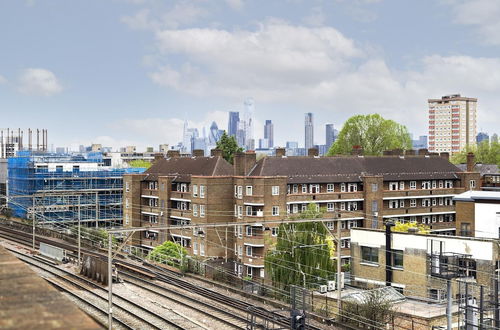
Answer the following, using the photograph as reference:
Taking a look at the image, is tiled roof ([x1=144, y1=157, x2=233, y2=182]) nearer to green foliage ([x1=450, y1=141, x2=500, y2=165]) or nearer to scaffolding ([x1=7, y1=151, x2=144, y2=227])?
scaffolding ([x1=7, y1=151, x2=144, y2=227])

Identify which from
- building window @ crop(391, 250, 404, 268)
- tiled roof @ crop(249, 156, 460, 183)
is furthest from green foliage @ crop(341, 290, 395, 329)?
tiled roof @ crop(249, 156, 460, 183)

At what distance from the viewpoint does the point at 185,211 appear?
69125 millimetres

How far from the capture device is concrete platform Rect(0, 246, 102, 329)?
4867 millimetres

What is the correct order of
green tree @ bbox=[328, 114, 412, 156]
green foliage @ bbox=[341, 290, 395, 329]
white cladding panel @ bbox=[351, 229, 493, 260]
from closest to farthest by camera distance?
green foliage @ bbox=[341, 290, 395, 329] → white cladding panel @ bbox=[351, 229, 493, 260] → green tree @ bbox=[328, 114, 412, 156]

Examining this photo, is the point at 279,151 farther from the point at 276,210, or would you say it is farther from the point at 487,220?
the point at 487,220

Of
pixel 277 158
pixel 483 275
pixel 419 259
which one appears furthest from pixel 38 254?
pixel 483 275

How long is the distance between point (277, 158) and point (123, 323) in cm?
3777

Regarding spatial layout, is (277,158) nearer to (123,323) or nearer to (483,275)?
(483,275)

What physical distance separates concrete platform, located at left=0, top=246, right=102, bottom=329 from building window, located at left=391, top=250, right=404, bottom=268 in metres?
37.0

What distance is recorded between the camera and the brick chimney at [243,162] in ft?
216

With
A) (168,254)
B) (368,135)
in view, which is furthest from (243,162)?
(368,135)

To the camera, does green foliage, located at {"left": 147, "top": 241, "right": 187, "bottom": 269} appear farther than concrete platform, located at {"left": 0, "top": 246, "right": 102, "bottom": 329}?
Yes

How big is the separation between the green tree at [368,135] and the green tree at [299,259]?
2562 inches

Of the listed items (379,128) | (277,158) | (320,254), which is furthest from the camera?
(379,128)
